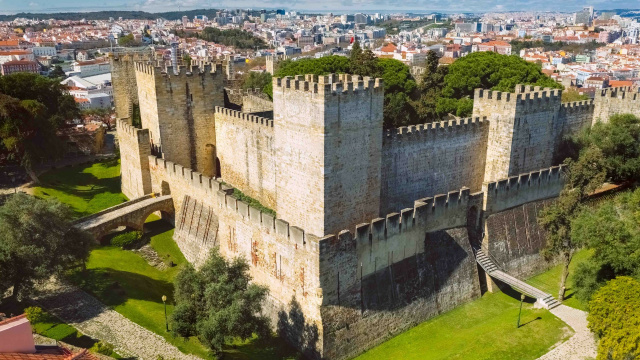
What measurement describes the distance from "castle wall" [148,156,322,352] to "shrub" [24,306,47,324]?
21.2 ft

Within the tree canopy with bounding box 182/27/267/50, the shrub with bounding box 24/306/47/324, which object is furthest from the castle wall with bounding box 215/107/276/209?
the tree canopy with bounding box 182/27/267/50

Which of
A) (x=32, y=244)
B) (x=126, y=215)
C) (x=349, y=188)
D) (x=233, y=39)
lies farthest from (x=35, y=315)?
(x=233, y=39)

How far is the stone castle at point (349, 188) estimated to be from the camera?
17.4 metres

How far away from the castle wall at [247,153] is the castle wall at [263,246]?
3.35m

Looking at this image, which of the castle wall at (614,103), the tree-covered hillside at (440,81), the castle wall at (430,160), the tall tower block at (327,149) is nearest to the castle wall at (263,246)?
the tall tower block at (327,149)

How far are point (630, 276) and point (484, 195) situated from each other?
20.2 feet

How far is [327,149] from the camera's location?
701 inches

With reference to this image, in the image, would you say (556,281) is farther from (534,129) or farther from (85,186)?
(85,186)

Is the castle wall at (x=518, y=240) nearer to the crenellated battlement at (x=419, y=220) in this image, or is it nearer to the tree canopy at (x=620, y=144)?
the crenellated battlement at (x=419, y=220)

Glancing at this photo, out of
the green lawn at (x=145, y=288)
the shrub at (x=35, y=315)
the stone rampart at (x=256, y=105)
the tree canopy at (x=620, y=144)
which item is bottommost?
the green lawn at (x=145, y=288)

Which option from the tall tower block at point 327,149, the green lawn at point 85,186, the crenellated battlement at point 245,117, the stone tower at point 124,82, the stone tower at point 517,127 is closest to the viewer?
the tall tower block at point 327,149

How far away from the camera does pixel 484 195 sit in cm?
2164

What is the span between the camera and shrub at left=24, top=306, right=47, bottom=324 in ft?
54.7

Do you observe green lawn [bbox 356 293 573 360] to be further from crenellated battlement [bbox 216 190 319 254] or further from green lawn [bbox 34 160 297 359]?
crenellated battlement [bbox 216 190 319 254]
